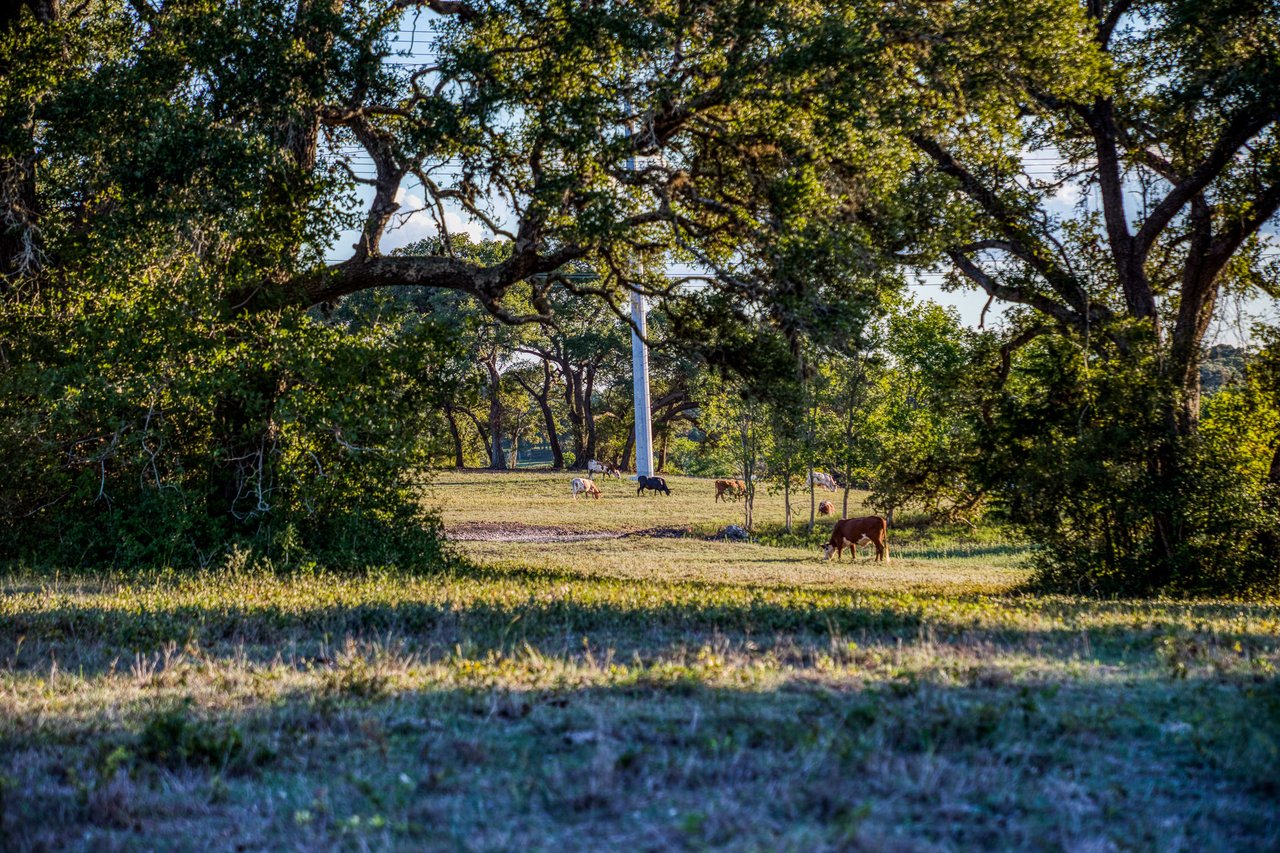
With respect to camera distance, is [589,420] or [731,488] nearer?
[731,488]

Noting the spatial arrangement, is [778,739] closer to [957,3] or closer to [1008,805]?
[1008,805]

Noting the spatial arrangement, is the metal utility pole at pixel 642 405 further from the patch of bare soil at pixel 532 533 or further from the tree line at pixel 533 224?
the tree line at pixel 533 224

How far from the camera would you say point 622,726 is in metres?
5.14

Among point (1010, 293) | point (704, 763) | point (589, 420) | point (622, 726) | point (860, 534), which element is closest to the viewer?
point (704, 763)

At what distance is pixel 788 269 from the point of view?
1323cm

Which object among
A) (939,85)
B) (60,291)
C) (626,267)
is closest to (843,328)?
(939,85)

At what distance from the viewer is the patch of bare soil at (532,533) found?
31.6 meters

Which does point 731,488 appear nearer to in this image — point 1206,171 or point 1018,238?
point 1018,238

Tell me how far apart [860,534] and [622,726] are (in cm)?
2449

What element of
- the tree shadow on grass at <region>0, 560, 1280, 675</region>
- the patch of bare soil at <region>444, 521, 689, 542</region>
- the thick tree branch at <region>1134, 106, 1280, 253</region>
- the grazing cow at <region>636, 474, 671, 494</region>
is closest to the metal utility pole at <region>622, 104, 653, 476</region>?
the grazing cow at <region>636, 474, 671, 494</region>

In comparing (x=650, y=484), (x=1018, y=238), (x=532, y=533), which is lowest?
(x=532, y=533)

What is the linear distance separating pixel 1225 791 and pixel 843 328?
9.02 meters

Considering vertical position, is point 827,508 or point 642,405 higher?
point 642,405

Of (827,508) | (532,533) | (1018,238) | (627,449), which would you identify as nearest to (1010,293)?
(1018,238)
